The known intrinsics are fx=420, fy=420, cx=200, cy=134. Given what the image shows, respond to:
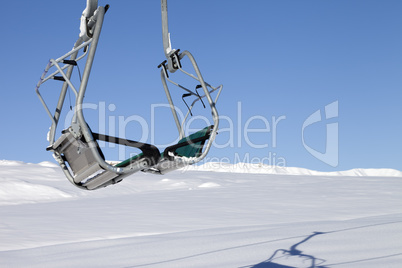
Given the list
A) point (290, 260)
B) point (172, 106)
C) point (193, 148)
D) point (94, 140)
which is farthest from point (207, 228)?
point (94, 140)

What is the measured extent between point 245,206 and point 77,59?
9.66 meters

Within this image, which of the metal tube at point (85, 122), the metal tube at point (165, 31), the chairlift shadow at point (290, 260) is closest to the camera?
the metal tube at point (85, 122)

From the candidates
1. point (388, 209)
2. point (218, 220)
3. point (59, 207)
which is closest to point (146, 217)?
point (218, 220)

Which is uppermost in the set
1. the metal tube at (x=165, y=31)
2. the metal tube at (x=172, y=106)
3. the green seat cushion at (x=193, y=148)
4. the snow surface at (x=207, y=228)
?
the metal tube at (x=165, y=31)

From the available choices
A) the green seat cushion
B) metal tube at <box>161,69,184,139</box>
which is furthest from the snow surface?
the green seat cushion

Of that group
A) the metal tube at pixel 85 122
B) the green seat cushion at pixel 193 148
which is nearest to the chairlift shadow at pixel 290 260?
the green seat cushion at pixel 193 148

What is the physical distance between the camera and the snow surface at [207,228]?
565 centimetres

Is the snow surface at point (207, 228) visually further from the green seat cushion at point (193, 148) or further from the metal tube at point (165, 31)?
the metal tube at point (165, 31)

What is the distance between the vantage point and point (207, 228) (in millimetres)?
8594

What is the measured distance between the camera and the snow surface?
5.65 metres

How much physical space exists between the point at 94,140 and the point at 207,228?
20.6 ft

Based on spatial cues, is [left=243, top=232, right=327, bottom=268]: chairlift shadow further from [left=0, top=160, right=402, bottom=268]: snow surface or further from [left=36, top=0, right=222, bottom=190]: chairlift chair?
[left=36, top=0, right=222, bottom=190]: chairlift chair

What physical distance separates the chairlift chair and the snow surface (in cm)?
270

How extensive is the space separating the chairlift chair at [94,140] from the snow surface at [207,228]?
2.70m
